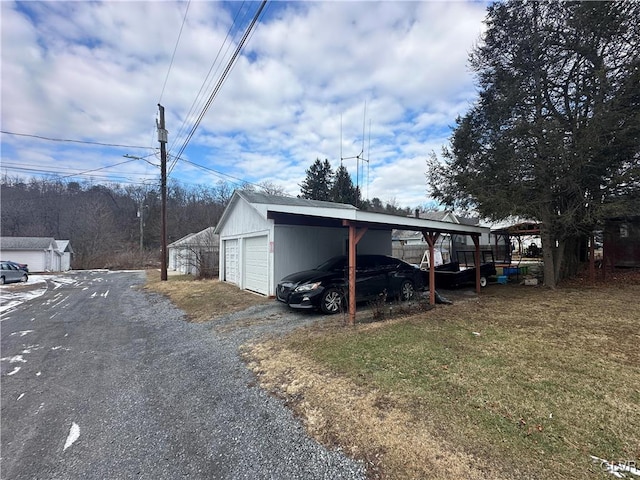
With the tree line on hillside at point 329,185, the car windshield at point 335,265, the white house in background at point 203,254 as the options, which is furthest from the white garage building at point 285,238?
the tree line on hillside at point 329,185

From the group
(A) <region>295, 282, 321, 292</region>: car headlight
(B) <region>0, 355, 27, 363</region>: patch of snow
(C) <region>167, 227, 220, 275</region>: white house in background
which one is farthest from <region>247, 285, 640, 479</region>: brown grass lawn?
(C) <region>167, 227, 220, 275</region>: white house in background

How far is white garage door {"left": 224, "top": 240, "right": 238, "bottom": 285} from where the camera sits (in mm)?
13539

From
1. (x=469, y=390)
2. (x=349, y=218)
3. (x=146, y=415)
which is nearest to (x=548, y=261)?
(x=349, y=218)

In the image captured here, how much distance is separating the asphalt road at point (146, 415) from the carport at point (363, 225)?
7.01 ft

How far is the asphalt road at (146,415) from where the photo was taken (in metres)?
2.36

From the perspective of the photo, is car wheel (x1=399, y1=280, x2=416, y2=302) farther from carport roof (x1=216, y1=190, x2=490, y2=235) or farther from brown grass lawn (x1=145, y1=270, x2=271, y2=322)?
brown grass lawn (x1=145, y1=270, x2=271, y2=322)

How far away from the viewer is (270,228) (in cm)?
999

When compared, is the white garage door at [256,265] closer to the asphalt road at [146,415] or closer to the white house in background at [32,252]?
the asphalt road at [146,415]

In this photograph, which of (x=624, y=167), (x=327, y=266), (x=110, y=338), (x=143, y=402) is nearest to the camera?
(x=143, y=402)

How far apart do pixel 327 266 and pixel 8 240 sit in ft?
133

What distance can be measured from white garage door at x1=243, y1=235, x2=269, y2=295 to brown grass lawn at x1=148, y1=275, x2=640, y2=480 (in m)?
4.61

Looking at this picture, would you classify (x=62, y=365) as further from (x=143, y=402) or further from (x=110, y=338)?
(x=143, y=402)

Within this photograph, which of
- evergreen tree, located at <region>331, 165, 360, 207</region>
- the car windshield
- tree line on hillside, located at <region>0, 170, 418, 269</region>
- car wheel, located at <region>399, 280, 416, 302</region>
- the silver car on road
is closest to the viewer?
the car windshield

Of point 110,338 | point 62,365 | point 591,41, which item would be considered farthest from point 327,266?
point 591,41
